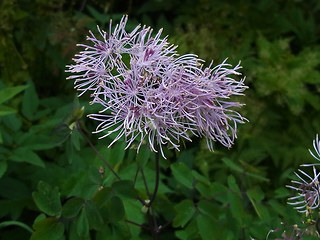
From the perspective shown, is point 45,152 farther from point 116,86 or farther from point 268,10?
point 268,10

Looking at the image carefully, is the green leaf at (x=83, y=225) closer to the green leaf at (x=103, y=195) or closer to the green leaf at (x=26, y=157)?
the green leaf at (x=103, y=195)

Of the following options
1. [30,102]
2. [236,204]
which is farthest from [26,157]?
[236,204]

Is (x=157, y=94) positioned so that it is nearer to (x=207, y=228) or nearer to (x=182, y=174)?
(x=207, y=228)

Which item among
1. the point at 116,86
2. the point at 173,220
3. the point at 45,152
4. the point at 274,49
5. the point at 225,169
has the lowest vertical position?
the point at 45,152

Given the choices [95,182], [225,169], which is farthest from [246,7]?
[95,182]

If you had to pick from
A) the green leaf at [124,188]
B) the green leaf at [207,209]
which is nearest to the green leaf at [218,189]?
the green leaf at [207,209]

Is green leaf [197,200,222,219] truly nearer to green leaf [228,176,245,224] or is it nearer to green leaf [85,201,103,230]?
green leaf [228,176,245,224]

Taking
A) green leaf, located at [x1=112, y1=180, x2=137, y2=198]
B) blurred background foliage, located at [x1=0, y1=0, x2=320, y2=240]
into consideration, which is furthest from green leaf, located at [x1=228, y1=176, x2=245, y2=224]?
green leaf, located at [x1=112, y1=180, x2=137, y2=198]
